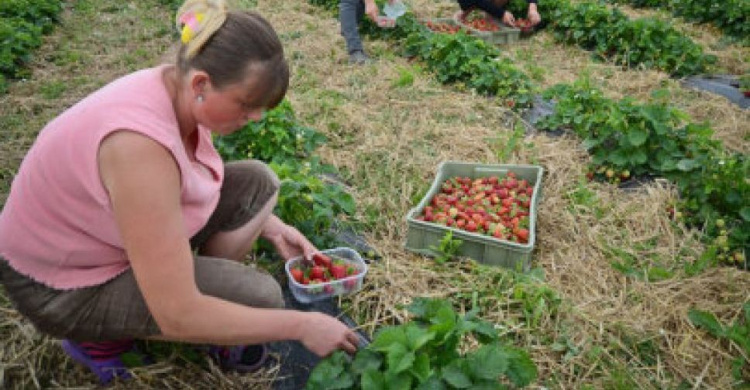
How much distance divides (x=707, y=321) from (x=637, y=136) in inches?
62.3

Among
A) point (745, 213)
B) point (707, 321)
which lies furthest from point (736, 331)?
point (745, 213)

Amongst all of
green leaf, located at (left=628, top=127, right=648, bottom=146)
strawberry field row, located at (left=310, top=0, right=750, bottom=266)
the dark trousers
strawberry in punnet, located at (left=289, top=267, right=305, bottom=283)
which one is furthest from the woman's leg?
the dark trousers

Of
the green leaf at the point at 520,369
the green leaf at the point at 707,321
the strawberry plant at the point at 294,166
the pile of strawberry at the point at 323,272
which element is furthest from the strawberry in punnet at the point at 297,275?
the green leaf at the point at 707,321

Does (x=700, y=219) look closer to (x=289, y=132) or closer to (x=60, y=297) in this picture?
(x=289, y=132)

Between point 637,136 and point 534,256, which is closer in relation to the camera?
point 534,256

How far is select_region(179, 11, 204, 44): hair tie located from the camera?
5.56ft

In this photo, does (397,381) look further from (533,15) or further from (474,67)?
(533,15)

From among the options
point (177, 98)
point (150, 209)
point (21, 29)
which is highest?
point (177, 98)

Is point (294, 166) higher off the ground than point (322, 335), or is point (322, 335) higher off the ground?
point (322, 335)

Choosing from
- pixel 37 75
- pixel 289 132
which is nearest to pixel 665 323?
pixel 289 132

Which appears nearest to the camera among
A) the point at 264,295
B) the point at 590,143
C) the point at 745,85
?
the point at 264,295

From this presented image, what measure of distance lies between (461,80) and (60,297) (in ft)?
14.8

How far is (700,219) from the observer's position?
3.44m

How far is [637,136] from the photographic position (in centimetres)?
383
